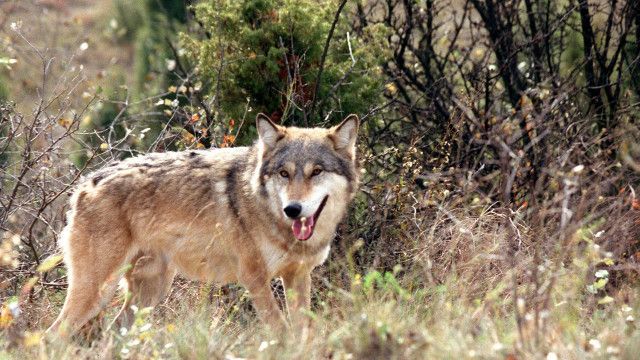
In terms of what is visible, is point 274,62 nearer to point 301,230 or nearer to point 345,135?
point 345,135

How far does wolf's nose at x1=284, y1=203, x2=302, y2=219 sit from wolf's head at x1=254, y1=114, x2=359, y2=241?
3 centimetres

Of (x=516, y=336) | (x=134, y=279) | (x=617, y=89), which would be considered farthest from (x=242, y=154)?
(x=617, y=89)

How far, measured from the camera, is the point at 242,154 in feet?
20.4

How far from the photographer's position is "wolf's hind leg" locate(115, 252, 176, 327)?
616 cm

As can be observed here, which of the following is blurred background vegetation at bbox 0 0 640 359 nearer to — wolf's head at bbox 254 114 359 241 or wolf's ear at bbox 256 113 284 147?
wolf's head at bbox 254 114 359 241

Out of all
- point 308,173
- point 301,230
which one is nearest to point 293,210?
point 301,230

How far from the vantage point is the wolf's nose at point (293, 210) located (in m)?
5.50

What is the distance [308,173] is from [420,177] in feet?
3.35

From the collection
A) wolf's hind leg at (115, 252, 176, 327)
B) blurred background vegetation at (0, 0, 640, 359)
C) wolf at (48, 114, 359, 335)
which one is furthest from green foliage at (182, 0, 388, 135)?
wolf's hind leg at (115, 252, 176, 327)

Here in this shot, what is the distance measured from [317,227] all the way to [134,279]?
4.24 feet

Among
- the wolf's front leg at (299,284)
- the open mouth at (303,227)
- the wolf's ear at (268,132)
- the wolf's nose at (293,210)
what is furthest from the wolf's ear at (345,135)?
the wolf's front leg at (299,284)

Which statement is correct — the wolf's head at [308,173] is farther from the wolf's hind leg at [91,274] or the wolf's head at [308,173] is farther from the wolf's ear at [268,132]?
the wolf's hind leg at [91,274]

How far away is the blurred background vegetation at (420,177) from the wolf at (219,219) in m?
0.26

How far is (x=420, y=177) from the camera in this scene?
21.1ft
